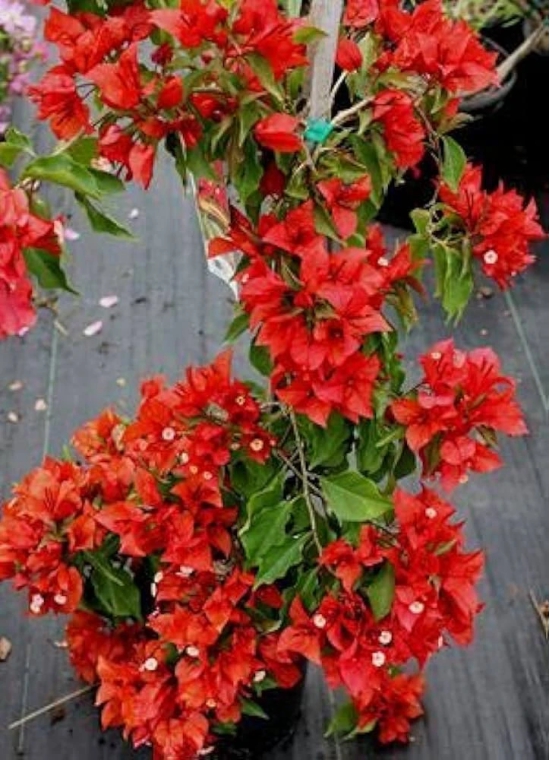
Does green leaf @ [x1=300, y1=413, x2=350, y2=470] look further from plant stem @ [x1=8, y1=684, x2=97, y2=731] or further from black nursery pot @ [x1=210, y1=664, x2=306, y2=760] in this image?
plant stem @ [x1=8, y1=684, x2=97, y2=731]

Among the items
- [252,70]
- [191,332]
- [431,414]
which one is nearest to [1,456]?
[191,332]

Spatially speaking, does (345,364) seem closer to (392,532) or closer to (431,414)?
(431,414)

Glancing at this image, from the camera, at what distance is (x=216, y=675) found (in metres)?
1.41

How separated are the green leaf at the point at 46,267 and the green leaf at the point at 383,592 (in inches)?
19.0

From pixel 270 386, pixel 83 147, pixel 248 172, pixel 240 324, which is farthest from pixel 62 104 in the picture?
pixel 270 386

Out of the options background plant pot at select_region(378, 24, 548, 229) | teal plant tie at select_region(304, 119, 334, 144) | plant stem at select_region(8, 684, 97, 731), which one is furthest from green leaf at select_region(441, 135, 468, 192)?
background plant pot at select_region(378, 24, 548, 229)

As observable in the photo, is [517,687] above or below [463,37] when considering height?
below

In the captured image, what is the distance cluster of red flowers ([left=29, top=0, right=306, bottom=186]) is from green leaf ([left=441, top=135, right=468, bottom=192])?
7.5 inches

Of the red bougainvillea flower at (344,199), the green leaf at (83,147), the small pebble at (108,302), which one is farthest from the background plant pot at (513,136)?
the green leaf at (83,147)

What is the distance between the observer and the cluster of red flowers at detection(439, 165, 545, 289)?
1173 mm

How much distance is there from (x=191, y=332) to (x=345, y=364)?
130 centimetres

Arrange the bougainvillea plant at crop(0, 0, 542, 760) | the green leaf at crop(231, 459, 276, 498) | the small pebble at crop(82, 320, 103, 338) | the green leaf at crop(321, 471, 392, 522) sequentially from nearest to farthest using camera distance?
the bougainvillea plant at crop(0, 0, 542, 760) → the green leaf at crop(321, 471, 392, 522) → the green leaf at crop(231, 459, 276, 498) → the small pebble at crop(82, 320, 103, 338)

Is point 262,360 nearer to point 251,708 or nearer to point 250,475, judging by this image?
point 250,475

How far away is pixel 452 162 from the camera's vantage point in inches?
45.1
